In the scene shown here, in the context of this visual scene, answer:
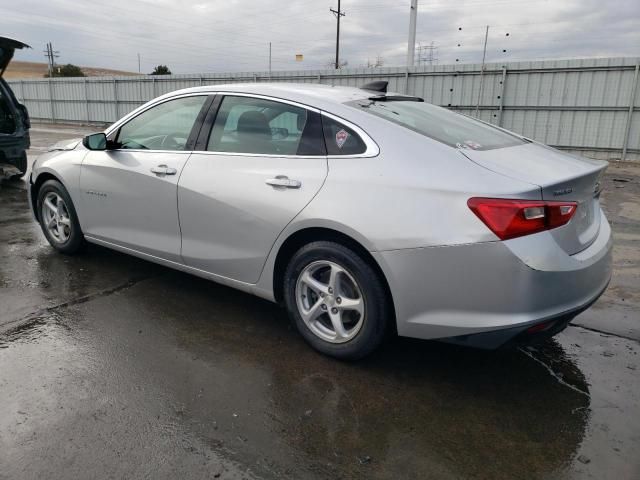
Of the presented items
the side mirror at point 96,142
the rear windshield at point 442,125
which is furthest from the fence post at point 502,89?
the side mirror at point 96,142

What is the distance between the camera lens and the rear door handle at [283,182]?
3.07 m

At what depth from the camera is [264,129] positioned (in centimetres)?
343

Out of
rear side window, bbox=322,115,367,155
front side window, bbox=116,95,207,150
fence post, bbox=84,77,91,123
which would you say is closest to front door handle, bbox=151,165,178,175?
front side window, bbox=116,95,207,150

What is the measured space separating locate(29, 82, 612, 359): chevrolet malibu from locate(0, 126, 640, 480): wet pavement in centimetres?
34

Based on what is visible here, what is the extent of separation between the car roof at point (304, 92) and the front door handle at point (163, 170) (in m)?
0.64

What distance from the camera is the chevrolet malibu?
2.52 meters

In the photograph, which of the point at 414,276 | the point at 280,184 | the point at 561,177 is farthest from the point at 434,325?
the point at 280,184

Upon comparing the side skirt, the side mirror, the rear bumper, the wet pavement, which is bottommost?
the wet pavement

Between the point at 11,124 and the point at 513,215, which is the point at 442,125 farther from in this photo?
the point at 11,124

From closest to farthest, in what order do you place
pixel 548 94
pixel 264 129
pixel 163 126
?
pixel 264 129
pixel 163 126
pixel 548 94

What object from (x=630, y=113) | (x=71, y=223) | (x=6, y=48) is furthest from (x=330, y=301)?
(x=630, y=113)

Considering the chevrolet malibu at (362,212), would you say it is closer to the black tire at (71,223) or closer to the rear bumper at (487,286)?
the rear bumper at (487,286)

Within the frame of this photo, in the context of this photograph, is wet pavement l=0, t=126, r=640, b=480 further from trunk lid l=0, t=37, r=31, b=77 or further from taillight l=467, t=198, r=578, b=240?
trunk lid l=0, t=37, r=31, b=77

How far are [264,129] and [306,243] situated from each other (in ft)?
2.79
